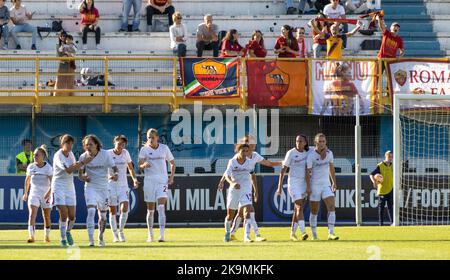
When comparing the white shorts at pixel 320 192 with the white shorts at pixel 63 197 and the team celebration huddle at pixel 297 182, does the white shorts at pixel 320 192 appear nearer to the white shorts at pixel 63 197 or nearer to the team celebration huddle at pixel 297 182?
the team celebration huddle at pixel 297 182

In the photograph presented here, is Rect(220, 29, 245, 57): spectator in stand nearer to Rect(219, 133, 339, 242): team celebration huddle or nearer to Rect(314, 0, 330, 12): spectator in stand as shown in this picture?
Rect(314, 0, 330, 12): spectator in stand

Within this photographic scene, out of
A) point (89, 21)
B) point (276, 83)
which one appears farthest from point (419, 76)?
point (89, 21)

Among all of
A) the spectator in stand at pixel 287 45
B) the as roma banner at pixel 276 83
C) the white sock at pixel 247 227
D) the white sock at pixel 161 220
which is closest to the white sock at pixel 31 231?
the white sock at pixel 161 220

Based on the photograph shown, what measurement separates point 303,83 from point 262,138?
1.81 metres

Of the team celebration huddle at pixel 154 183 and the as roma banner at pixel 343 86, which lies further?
the as roma banner at pixel 343 86

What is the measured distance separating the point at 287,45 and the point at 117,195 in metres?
10.6

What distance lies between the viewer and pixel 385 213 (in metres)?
33.6

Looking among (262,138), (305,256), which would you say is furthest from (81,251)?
(262,138)

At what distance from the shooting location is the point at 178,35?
36.1 metres

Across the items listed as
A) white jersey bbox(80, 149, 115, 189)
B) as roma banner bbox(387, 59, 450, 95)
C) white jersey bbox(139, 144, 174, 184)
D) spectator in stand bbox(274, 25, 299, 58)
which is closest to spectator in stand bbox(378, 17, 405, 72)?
as roma banner bbox(387, 59, 450, 95)

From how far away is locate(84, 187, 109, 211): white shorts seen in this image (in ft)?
75.7

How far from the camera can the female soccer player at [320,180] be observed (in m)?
24.9

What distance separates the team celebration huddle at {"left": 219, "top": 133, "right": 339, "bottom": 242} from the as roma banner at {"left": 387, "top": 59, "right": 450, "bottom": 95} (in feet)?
31.8

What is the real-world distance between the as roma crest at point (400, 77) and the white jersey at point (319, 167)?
9955 millimetres
